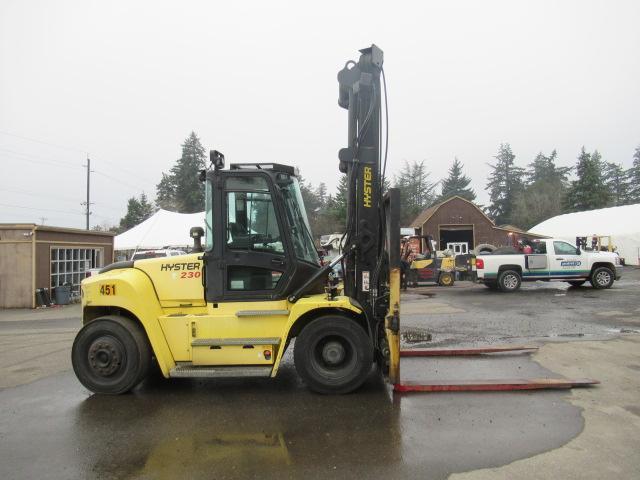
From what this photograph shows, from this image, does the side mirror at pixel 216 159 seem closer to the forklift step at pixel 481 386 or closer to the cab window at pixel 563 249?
the forklift step at pixel 481 386

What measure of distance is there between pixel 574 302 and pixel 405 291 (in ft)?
23.5

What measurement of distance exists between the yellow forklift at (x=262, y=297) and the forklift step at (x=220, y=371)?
0.01m

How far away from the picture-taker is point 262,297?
576 cm

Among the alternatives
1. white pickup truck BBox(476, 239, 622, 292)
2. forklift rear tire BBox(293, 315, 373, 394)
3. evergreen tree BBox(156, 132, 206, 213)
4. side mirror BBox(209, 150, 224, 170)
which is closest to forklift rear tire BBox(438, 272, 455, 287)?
white pickup truck BBox(476, 239, 622, 292)

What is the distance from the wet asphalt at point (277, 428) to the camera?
390cm

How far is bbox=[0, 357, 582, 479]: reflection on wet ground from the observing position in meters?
3.88

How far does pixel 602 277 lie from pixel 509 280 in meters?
3.82

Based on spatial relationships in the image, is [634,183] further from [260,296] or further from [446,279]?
[260,296]

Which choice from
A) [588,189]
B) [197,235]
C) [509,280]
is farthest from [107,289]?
[588,189]

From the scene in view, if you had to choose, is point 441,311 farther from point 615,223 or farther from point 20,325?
point 615,223

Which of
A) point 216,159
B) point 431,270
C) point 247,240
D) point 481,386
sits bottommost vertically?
point 481,386

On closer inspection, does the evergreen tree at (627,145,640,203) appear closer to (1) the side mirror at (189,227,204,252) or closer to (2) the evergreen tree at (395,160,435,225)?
(2) the evergreen tree at (395,160,435,225)

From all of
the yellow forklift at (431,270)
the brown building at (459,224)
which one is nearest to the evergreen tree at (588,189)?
the brown building at (459,224)

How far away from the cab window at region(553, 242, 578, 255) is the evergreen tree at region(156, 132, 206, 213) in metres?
54.9
